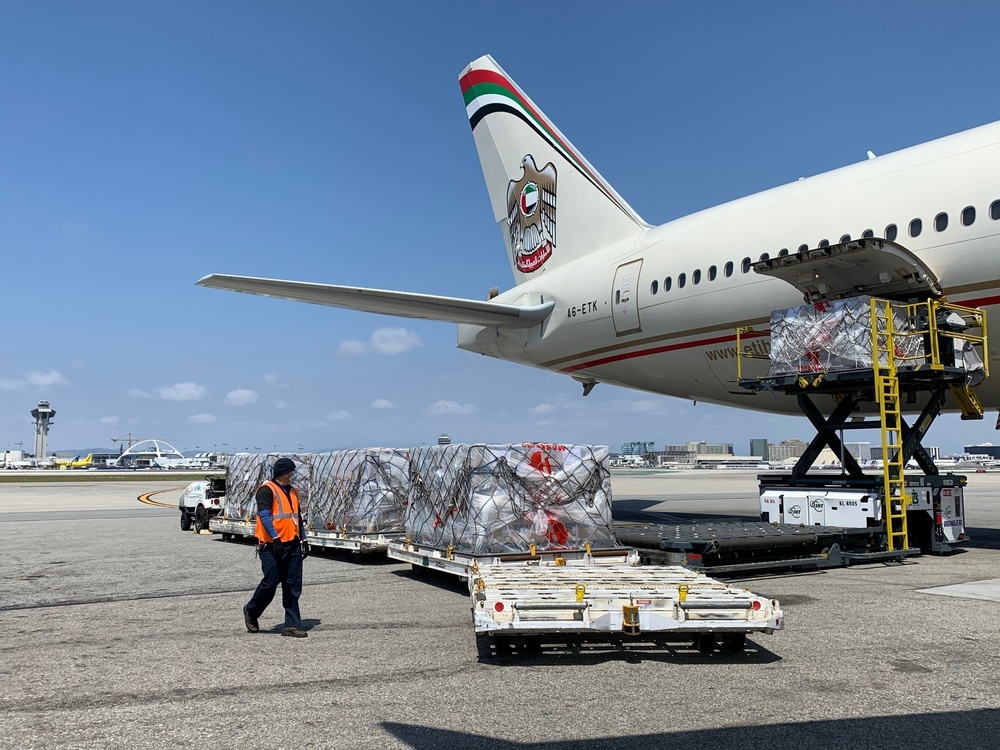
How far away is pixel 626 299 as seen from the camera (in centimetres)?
1973

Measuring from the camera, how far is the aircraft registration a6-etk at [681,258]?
13758 millimetres

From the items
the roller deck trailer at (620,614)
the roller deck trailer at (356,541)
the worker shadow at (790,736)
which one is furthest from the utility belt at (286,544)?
Result: the roller deck trailer at (356,541)

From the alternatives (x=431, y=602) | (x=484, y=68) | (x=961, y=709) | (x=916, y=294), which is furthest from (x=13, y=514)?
(x=961, y=709)

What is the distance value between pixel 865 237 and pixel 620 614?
1034cm

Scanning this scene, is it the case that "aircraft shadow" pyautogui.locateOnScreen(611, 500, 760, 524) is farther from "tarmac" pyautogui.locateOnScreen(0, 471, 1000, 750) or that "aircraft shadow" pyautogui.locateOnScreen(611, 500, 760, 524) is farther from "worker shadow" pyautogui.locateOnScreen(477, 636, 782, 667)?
"worker shadow" pyautogui.locateOnScreen(477, 636, 782, 667)

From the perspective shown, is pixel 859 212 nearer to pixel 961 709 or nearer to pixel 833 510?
pixel 833 510

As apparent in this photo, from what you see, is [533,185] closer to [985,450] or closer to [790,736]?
[790,736]

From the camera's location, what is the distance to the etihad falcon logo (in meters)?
24.6

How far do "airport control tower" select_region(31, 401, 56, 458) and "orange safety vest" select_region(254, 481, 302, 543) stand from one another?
186m

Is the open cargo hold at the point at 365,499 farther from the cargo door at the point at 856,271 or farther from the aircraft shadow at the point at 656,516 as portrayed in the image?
the aircraft shadow at the point at 656,516

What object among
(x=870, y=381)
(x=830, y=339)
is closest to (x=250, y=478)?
(x=830, y=339)

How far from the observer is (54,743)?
16.3 feet

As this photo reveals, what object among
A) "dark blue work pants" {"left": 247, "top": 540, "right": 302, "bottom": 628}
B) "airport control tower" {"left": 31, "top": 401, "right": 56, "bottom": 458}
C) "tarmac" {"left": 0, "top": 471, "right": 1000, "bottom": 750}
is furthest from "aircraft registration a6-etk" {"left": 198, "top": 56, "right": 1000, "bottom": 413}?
"airport control tower" {"left": 31, "top": 401, "right": 56, "bottom": 458}

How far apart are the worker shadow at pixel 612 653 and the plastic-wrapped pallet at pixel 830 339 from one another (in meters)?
7.76
